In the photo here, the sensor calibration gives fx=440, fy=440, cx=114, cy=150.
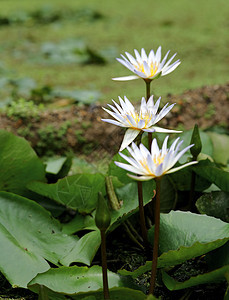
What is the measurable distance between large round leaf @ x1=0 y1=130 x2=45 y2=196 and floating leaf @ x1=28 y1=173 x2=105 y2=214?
7 centimetres

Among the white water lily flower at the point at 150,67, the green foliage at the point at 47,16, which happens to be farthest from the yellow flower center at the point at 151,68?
the green foliage at the point at 47,16

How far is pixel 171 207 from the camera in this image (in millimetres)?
1272

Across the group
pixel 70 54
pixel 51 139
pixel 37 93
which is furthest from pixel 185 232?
pixel 70 54

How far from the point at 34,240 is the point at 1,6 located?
4.08 meters

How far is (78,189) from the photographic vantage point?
3.87 feet

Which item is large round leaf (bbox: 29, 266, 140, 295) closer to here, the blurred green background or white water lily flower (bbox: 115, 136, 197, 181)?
white water lily flower (bbox: 115, 136, 197, 181)

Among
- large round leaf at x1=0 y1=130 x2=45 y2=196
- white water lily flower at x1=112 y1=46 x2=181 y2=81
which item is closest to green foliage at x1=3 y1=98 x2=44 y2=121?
large round leaf at x1=0 y1=130 x2=45 y2=196

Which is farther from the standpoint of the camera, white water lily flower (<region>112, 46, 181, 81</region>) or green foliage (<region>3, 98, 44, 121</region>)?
green foliage (<region>3, 98, 44, 121</region>)

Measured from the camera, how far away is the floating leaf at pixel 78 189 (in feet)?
3.86

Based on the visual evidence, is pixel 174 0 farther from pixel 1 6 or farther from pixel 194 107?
pixel 194 107

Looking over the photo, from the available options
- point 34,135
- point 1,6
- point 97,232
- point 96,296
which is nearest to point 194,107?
point 34,135

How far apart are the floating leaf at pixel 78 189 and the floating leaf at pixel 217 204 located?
0.27 meters

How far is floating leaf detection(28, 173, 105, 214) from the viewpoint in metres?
1.18

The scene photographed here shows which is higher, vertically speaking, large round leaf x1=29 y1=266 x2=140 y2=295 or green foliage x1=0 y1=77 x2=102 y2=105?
green foliage x1=0 y1=77 x2=102 y2=105
